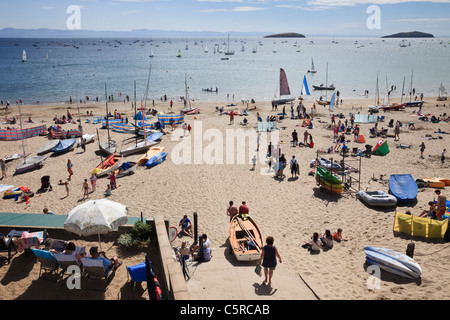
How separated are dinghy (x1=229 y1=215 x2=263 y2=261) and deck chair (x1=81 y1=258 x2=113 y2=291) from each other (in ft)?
11.9

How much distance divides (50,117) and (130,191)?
87.4 ft

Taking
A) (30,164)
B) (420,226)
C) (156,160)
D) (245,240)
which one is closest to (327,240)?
(245,240)

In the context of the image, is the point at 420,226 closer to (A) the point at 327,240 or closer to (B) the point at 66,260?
(A) the point at 327,240

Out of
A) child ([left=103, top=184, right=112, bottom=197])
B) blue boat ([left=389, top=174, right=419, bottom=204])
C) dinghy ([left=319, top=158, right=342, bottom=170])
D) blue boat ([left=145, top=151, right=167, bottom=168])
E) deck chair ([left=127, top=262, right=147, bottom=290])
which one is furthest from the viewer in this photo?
blue boat ([left=145, top=151, right=167, bottom=168])

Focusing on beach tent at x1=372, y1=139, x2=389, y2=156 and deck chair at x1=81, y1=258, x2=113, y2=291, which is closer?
deck chair at x1=81, y1=258, x2=113, y2=291

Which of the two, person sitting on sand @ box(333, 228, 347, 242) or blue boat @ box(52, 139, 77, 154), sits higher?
blue boat @ box(52, 139, 77, 154)

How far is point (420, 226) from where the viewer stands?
1115cm

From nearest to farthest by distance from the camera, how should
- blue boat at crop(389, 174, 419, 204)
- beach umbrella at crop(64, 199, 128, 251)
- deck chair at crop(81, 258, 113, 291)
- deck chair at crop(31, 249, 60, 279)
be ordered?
deck chair at crop(81, 258, 113, 291), deck chair at crop(31, 249, 60, 279), beach umbrella at crop(64, 199, 128, 251), blue boat at crop(389, 174, 419, 204)

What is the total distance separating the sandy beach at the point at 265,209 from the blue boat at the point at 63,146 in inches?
21.1

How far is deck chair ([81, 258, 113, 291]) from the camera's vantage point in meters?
7.83

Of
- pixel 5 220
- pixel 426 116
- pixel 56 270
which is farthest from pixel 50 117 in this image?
pixel 426 116

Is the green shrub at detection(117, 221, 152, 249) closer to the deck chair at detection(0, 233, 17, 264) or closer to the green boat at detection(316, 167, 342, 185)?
the deck chair at detection(0, 233, 17, 264)

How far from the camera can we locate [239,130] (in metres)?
28.4

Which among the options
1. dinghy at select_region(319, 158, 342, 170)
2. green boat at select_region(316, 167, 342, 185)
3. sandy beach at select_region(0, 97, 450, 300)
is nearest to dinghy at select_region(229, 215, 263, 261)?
sandy beach at select_region(0, 97, 450, 300)
